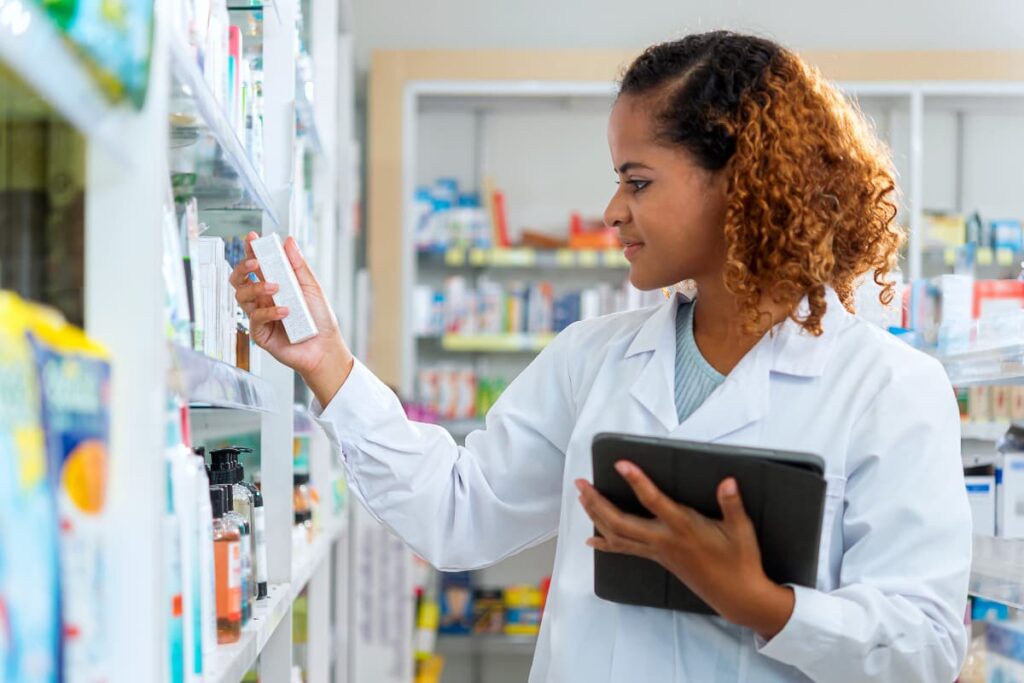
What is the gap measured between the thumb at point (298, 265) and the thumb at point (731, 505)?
666 millimetres

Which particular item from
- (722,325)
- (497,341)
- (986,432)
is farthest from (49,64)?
(497,341)

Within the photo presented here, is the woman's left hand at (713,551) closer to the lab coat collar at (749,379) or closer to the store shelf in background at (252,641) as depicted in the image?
the lab coat collar at (749,379)

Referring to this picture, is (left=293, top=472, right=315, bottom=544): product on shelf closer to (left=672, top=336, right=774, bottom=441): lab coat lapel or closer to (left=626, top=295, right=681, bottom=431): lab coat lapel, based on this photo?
(left=626, top=295, right=681, bottom=431): lab coat lapel

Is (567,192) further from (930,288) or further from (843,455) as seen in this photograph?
(843,455)

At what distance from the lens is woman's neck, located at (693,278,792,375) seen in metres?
1.55

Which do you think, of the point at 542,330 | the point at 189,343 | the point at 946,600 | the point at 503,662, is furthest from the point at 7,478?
the point at 503,662

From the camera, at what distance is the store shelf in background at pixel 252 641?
4.93ft

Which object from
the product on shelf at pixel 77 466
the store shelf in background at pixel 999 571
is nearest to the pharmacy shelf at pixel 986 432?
the store shelf in background at pixel 999 571

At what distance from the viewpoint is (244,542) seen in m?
1.79

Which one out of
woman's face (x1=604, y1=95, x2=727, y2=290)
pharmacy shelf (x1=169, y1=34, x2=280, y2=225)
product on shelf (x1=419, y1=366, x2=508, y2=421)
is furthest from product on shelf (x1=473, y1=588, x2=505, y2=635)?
woman's face (x1=604, y1=95, x2=727, y2=290)

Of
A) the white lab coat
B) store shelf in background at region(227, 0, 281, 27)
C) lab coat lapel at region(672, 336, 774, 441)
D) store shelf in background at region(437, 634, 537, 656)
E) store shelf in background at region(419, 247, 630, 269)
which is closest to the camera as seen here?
the white lab coat

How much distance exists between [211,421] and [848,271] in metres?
1.18

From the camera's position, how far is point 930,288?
289 centimetres

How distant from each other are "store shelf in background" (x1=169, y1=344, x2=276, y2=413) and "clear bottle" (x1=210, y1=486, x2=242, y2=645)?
5.9 inches
